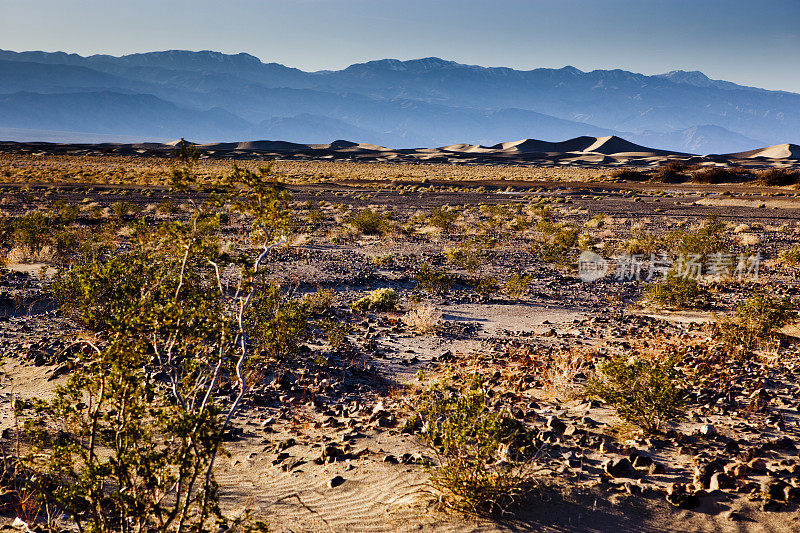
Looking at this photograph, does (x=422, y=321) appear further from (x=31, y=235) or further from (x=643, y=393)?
(x=31, y=235)

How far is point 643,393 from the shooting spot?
512cm

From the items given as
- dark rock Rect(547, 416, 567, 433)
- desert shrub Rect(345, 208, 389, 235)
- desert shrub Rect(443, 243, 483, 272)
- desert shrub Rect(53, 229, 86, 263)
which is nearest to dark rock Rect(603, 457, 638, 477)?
dark rock Rect(547, 416, 567, 433)

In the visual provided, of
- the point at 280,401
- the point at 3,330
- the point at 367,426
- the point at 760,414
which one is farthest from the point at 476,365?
the point at 3,330

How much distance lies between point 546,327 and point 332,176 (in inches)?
1993

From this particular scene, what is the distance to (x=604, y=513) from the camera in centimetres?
395

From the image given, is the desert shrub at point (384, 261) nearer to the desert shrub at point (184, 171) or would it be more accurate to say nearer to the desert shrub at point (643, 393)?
the desert shrub at point (643, 393)

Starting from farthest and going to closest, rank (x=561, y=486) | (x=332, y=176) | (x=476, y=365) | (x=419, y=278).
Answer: (x=332, y=176)
(x=419, y=278)
(x=476, y=365)
(x=561, y=486)

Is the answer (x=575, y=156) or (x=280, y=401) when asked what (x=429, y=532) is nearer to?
(x=280, y=401)

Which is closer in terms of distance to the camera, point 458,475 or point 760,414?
point 458,475

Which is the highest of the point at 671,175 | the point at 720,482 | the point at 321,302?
the point at 671,175

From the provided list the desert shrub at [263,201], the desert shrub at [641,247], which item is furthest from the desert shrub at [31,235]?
the desert shrub at [641,247]

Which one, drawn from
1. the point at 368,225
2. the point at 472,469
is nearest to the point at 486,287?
the point at 472,469

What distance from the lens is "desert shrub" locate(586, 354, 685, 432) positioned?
5082 mm

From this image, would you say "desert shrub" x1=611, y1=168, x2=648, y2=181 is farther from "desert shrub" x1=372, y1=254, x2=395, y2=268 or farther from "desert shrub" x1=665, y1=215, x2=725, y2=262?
"desert shrub" x1=372, y1=254, x2=395, y2=268
